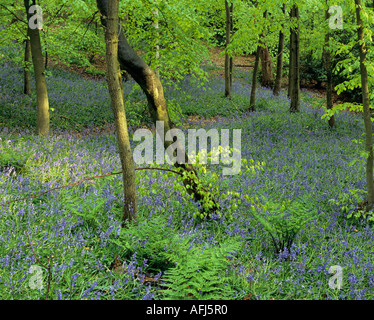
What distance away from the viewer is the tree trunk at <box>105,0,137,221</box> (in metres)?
3.55

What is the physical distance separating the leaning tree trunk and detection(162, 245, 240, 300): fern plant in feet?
4.31

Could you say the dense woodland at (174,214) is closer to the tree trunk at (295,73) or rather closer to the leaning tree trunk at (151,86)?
the leaning tree trunk at (151,86)

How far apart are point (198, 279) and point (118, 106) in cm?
217

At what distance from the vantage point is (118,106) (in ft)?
12.3

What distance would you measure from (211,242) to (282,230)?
962mm

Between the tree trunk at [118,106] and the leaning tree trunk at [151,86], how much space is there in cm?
59

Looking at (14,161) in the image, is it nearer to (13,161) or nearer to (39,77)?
(13,161)

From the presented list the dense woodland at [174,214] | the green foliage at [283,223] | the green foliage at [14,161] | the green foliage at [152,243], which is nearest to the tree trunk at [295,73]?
the dense woodland at [174,214]

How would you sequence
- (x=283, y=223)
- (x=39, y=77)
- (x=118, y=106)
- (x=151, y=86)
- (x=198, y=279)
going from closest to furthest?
(x=198, y=279)
(x=118, y=106)
(x=283, y=223)
(x=151, y=86)
(x=39, y=77)

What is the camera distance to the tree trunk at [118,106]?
11.7 feet

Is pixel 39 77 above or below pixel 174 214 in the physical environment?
above

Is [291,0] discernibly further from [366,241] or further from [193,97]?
[366,241]

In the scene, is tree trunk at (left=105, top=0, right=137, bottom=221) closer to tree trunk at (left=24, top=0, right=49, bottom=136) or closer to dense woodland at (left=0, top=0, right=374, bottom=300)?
dense woodland at (left=0, top=0, right=374, bottom=300)

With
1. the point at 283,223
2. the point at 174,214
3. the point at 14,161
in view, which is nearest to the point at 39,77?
the point at 14,161
